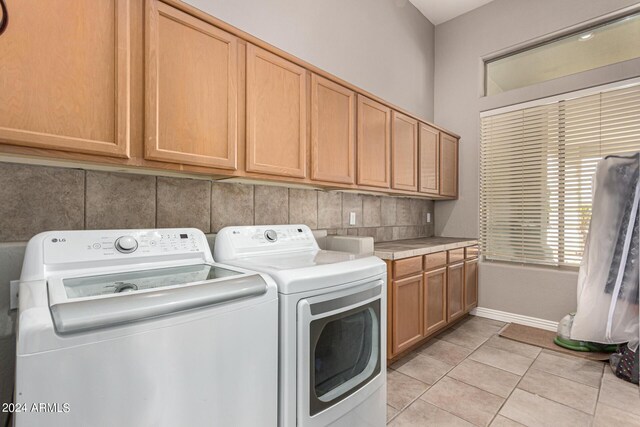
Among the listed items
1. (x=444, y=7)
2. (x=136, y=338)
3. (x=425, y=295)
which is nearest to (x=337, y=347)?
(x=136, y=338)

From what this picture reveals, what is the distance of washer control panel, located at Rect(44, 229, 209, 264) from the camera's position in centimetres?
121

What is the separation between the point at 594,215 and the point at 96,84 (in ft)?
11.0

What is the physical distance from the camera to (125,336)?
85 cm

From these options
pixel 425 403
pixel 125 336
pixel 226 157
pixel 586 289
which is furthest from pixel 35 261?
pixel 586 289

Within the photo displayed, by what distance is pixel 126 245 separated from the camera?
134 centimetres

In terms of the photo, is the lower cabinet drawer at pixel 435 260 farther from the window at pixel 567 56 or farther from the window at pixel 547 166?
the window at pixel 567 56

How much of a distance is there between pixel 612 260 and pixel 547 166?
4.34 ft

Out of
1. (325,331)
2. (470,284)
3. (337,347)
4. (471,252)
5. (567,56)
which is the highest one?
(567,56)

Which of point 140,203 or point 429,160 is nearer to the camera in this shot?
point 140,203

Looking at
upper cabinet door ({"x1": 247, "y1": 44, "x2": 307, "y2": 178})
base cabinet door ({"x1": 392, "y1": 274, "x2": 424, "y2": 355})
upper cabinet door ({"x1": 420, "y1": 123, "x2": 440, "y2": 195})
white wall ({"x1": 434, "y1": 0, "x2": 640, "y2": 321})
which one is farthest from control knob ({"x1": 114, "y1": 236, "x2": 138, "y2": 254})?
white wall ({"x1": 434, "y1": 0, "x2": 640, "y2": 321})

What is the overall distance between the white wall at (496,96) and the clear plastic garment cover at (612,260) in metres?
0.85

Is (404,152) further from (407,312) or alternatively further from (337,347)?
(337,347)

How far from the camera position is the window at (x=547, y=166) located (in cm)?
298

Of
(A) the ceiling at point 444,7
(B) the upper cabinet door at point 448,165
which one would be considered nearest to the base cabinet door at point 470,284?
(B) the upper cabinet door at point 448,165
